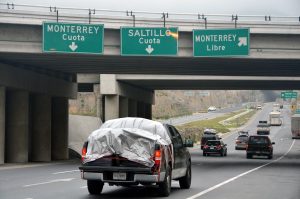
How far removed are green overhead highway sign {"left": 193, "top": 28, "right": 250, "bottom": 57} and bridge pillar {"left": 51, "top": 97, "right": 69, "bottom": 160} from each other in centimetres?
1491

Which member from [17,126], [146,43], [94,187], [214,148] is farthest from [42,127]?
[94,187]

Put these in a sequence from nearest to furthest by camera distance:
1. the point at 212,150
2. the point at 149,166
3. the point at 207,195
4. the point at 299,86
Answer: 1. the point at 149,166
2. the point at 207,195
3. the point at 212,150
4. the point at 299,86

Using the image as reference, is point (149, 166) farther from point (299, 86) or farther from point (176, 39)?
point (299, 86)

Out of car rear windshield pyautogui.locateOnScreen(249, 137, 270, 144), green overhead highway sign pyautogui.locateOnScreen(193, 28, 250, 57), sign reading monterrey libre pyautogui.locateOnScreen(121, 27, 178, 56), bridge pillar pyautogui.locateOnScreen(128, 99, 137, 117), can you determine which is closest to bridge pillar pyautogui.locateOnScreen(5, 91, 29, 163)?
sign reading monterrey libre pyautogui.locateOnScreen(121, 27, 178, 56)

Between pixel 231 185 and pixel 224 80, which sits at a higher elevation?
pixel 224 80

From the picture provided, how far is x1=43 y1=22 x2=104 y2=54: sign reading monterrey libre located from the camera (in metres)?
32.7

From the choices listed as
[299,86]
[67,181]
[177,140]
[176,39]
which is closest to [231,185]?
[177,140]

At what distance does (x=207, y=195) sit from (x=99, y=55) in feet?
63.0

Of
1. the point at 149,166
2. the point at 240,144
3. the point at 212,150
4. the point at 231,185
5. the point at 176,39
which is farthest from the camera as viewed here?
the point at 240,144

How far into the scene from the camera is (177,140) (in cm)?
1714

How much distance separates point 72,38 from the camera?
3312 cm

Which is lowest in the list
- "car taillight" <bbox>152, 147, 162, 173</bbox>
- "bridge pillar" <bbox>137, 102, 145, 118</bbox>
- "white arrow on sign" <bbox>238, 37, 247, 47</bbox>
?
"car taillight" <bbox>152, 147, 162, 173</bbox>

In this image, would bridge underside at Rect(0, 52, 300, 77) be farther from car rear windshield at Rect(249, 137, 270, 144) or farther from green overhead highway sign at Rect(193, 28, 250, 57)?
car rear windshield at Rect(249, 137, 270, 144)

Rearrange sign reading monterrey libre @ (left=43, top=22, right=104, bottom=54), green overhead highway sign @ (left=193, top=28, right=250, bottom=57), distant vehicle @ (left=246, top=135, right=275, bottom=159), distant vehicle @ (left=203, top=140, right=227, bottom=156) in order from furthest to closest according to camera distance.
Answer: distant vehicle @ (left=203, top=140, right=227, bottom=156)
distant vehicle @ (left=246, top=135, right=275, bottom=159)
green overhead highway sign @ (left=193, top=28, right=250, bottom=57)
sign reading monterrey libre @ (left=43, top=22, right=104, bottom=54)
